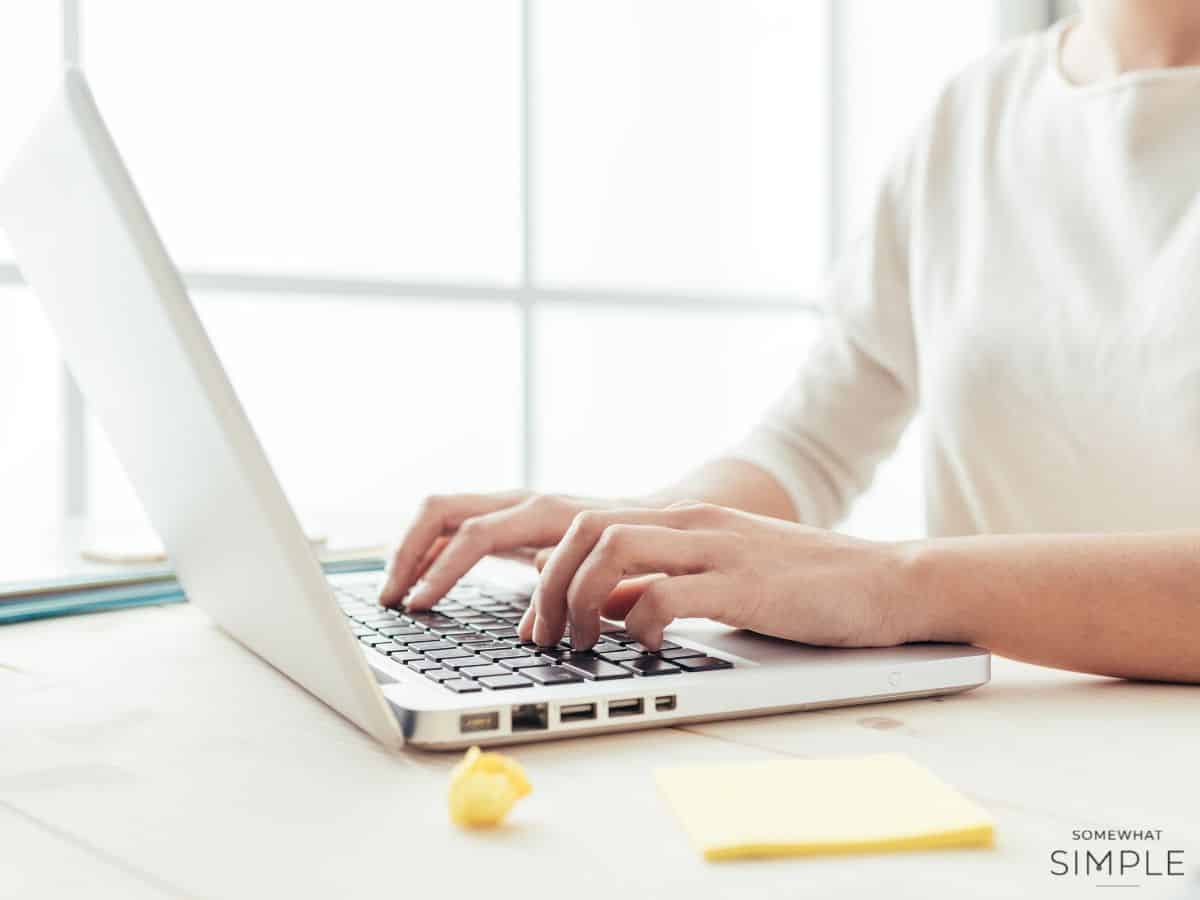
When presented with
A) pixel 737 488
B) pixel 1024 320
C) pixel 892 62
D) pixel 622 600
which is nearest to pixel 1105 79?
pixel 1024 320

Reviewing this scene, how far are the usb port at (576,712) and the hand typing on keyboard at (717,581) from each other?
9 cm

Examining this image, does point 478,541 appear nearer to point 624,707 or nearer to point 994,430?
point 624,707

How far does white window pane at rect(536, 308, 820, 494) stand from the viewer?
3.04 meters

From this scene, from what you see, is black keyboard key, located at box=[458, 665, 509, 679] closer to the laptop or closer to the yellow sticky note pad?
the laptop

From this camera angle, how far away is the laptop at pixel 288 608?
0.55 metres

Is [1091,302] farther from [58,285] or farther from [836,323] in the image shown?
[58,285]

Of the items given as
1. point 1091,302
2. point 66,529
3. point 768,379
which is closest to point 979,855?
point 1091,302

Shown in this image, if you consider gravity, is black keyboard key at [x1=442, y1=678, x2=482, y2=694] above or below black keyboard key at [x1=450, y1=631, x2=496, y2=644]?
above

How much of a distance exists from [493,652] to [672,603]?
0.34 ft

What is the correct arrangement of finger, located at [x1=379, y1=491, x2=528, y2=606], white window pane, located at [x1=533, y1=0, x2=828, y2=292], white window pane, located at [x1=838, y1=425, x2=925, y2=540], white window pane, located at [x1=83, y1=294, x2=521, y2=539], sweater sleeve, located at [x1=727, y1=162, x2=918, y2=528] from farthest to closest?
1. white window pane, located at [x1=838, y1=425, x2=925, y2=540]
2. white window pane, located at [x1=533, y1=0, x2=828, y2=292]
3. white window pane, located at [x1=83, y1=294, x2=521, y2=539]
4. sweater sleeve, located at [x1=727, y1=162, x2=918, y2=528]
5. finger, located at [x1=379, y1=491, x2=528, y2=606]

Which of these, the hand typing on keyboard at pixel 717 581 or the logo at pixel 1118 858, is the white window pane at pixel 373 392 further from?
the logo at pixel 1118 858

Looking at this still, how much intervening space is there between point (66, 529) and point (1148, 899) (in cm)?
130

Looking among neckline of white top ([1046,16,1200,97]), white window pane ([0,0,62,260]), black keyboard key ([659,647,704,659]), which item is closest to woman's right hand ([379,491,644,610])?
black keyboard key ([659,647,704,659])

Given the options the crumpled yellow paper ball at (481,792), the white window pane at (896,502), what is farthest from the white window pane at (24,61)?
the white window pane at (896,502)
